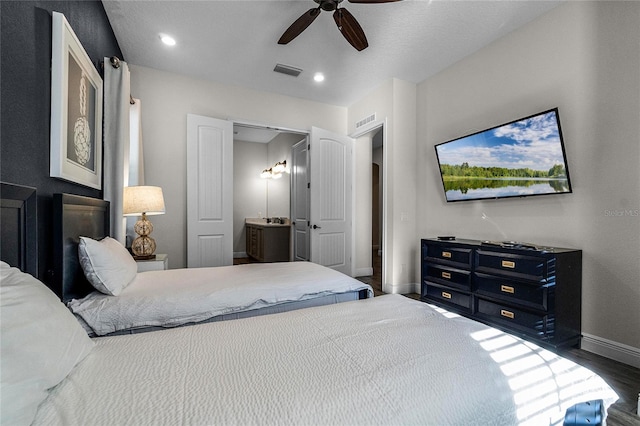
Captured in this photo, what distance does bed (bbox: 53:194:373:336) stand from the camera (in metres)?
1.49

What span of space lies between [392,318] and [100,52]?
307cm

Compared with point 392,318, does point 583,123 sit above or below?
above

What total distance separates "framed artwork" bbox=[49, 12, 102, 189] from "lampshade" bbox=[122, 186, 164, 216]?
0.45 metres

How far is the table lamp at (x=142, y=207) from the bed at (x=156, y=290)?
38 cm

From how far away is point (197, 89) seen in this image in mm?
3873

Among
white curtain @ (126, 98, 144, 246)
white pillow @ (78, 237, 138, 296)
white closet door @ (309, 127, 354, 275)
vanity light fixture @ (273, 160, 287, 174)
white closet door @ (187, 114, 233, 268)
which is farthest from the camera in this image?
vanity light fixture @ (273, 160, 287, 174)

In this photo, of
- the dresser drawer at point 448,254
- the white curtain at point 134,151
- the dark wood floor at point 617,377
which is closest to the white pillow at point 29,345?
the dark wood floor at point 617,377

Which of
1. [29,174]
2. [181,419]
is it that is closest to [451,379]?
[181,419]

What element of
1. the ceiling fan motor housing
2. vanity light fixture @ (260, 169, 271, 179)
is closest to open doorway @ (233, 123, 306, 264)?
vanity light fixture @ (260, 169, 271, 179)

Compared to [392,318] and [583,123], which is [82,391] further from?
[583,123]

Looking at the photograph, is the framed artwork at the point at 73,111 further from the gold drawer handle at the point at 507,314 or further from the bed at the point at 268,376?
the gold drawer handle at the point at 507,314

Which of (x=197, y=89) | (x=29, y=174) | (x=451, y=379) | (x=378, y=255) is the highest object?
(x=197, y=89)

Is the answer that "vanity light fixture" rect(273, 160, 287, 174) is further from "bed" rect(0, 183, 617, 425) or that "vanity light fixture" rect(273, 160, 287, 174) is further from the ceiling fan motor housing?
"bed" rect(0, 183, 617, 425)

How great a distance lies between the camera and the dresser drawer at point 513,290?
223 centimetres
